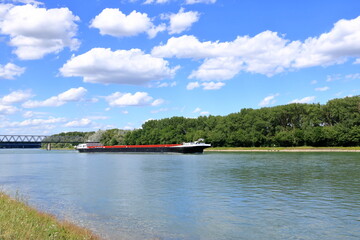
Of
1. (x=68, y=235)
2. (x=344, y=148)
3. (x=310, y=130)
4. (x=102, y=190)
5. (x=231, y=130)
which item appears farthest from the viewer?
(x=231, y=130)

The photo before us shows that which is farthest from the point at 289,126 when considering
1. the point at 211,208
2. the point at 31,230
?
the point at 31,230

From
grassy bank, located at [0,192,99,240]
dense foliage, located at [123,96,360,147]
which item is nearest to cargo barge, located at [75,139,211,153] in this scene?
dense foliage, located at [123,96,360,147]

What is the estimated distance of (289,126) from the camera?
155375 mm

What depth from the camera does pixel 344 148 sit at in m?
124

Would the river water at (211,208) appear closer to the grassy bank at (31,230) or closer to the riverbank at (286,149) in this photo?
the grassy bank at (31,230)

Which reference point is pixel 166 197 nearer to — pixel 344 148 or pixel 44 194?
pixel 44 194

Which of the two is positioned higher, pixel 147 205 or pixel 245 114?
pixel 245 114

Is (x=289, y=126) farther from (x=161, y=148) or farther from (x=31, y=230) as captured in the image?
(x=31, y=230)

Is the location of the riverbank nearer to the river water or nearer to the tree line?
the tree line

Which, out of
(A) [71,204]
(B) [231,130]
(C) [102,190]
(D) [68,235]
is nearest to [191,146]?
(B) [231,130]

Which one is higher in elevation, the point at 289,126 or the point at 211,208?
the point at 289,126

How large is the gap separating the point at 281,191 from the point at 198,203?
9778 mm

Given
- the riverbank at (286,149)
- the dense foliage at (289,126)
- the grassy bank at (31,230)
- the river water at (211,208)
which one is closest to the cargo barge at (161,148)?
the riverbank at (286,149)

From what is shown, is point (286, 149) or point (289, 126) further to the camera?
point (289, 126)
